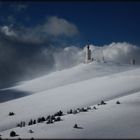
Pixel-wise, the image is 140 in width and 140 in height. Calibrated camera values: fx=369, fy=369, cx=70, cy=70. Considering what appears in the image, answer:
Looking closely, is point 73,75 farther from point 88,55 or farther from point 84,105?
point 84,105

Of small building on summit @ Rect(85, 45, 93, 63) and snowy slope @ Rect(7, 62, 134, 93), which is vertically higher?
small building on summit @ Rect(85, 45, 93, 63)

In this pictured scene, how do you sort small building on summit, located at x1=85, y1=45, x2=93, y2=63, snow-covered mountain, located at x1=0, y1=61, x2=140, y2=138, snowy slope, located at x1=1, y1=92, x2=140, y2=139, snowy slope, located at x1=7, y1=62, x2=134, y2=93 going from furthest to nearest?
small building on summit, located at x1=85, y1=45, x2=93, y2=63 < snowy slope, located at x1=7, y1=62, x2=134, y2=93 < snow-covered mountain, located at x1=0, y1=61, x2=140, y2=138 < snowy slope, located at x1=1, y1=92, x2=140, y2=139

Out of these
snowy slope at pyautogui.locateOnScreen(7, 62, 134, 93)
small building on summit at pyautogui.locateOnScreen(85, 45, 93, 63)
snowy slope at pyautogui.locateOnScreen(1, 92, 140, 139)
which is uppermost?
small building on summit at pyautogui.locateOnScreen(85, 45, 93, 63)

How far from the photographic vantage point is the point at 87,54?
380 ft

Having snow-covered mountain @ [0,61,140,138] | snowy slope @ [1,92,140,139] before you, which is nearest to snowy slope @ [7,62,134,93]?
snow-covered mountain @ [0,61,140,138]

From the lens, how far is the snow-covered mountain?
3372 cm

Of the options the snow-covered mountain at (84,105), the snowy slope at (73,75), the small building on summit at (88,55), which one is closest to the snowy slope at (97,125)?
the snow-covered mountain at (84,105)

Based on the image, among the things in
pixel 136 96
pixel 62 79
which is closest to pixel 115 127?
pixel 136 96

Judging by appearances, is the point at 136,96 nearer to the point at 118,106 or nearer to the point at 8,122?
the point at 118,106

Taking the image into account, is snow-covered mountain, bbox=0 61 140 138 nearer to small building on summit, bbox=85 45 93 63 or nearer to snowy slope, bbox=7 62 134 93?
snowy slope, bbox=7 62 134 93

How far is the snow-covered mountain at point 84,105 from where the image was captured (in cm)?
3372

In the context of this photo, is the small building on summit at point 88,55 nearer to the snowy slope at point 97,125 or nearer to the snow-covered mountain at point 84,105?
the snow-covered mountain at point 84,105

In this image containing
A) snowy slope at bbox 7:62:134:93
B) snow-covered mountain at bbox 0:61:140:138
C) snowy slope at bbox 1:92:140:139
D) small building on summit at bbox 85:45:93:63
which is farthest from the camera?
small building on summit at bbox 85:45:93:63

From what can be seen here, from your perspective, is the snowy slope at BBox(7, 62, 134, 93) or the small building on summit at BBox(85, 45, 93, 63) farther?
the small building on summit at BBox(85, 45, 93, 63)
